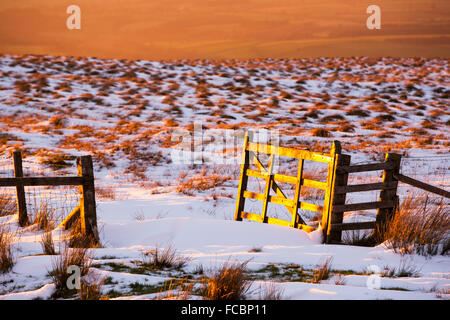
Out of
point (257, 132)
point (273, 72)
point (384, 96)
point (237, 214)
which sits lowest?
point (237, 214)

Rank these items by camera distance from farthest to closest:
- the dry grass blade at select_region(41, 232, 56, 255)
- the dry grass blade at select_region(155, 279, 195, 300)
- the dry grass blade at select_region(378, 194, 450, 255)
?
the dry grass blade at select_region(378, 194, 450, 255), the dry grass blade at select_region(41, 232, 56, 255), the dry grass blade at select_region(155, 279, 195, 300)

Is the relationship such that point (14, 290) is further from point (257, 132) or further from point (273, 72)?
point (273, 72)

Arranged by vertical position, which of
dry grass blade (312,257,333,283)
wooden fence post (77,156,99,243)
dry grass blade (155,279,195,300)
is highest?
wooden fence post (77,156,99,243)

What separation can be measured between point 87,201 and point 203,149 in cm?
1237

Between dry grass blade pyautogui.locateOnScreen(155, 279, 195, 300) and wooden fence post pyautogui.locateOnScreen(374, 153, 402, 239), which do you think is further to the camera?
wooden fence post pyautogui.locateOnScreen(374, 153, 402, 239)

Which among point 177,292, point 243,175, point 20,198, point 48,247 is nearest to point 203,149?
point 243,175

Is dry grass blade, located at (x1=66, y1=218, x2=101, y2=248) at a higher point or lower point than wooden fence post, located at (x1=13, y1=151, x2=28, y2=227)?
lower

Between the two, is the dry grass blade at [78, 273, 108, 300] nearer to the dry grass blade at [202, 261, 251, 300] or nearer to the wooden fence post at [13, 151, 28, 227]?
the dry grass blade at [202, 261, 251, 300]

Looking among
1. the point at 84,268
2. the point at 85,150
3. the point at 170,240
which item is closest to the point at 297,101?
the point at 85,150

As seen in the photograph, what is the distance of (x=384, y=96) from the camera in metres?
36.4

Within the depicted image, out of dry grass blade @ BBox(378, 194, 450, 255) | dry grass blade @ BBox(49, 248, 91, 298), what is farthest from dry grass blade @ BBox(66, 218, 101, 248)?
dry grass blade @ BBox(378, 194, 450, 255)

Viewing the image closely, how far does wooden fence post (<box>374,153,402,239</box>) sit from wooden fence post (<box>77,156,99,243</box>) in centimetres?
505

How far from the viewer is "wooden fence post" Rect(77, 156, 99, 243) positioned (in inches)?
267
